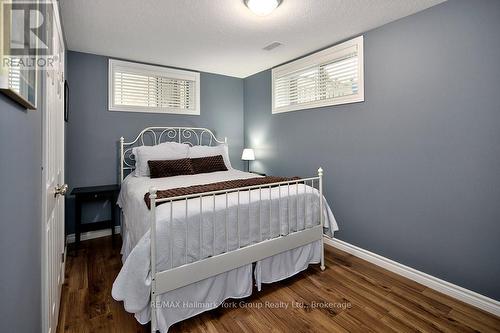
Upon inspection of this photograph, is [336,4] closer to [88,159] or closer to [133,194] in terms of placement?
[133,194]

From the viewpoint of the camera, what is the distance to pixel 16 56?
76 cm

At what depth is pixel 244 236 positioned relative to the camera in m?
2.04

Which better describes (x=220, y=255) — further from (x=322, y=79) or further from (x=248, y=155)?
(x=248, y=155)

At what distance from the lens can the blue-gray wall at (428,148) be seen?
6.44 feet

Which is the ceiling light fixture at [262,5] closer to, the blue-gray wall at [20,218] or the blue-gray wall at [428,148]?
the blue-gray wall at [428,148]

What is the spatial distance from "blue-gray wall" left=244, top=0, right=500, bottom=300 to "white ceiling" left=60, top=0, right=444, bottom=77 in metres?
0.38

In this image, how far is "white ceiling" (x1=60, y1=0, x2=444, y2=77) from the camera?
223cm

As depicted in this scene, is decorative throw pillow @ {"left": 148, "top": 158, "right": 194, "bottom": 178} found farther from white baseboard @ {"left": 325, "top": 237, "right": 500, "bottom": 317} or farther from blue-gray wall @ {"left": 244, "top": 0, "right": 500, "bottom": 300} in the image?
white baseboard @ {"left": 325, "top": 237, "right": 500, "bottom": 317}

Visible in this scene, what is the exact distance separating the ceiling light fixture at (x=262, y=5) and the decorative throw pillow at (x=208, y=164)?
200 cm

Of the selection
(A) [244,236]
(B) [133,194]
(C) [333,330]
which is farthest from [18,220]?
(C) [333,330]

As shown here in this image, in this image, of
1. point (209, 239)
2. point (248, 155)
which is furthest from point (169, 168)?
point (209, 239)

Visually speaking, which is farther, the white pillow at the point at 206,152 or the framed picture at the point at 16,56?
the white pillow at the point at 206,152

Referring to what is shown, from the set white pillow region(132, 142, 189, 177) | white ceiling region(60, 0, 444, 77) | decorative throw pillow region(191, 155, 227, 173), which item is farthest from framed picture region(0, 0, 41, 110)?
decorative throw pillow region(191, 155, 227, 173)

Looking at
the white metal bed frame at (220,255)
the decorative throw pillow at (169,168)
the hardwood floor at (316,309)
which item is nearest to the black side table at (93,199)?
the decorative throw pillow at (169,168)
